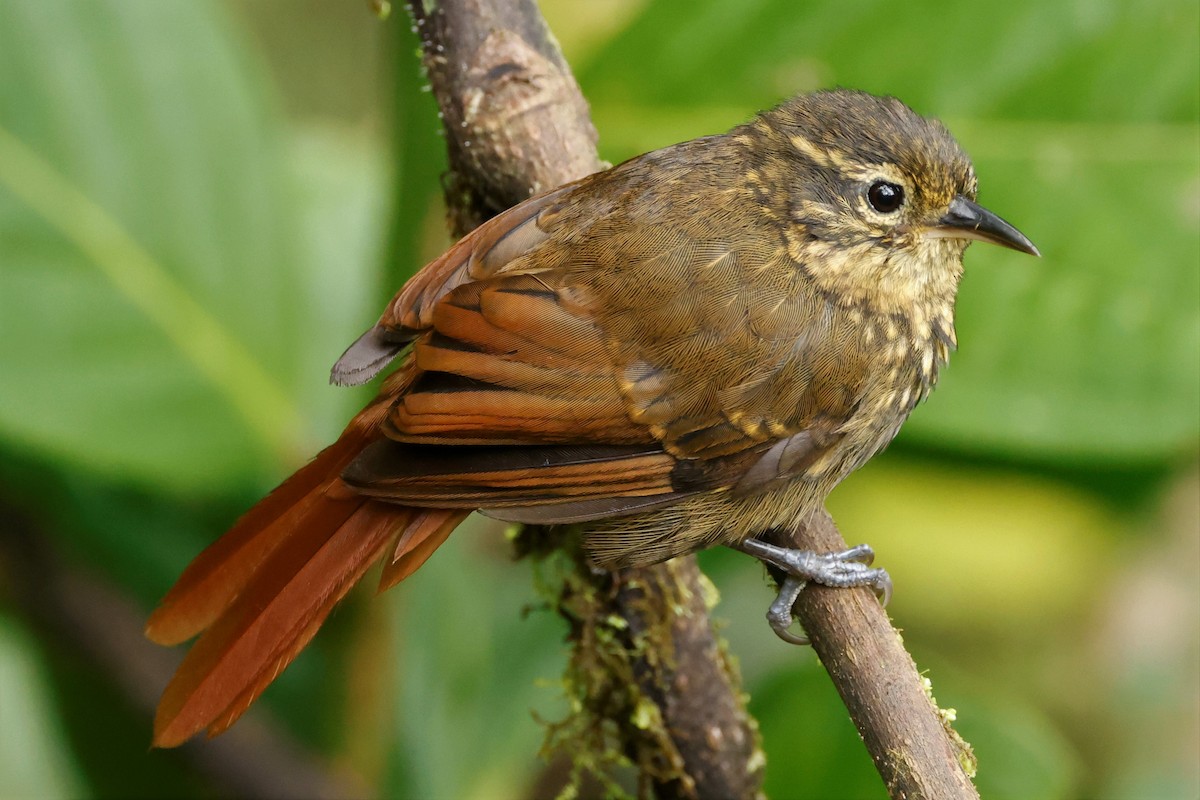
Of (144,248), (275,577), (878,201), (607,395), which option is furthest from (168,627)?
(878,201)

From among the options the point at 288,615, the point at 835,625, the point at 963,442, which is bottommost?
the point at 963,442

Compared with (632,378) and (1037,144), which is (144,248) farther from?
(1037,144)

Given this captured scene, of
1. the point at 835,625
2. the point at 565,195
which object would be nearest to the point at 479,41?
the point at 565,195

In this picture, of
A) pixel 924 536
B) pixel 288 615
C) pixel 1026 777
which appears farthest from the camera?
pixel 924 536

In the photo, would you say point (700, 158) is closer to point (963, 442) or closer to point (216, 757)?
point (963, 442)

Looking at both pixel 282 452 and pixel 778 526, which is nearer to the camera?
pixel 778 526

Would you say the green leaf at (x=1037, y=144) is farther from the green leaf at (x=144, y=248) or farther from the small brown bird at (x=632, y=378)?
the green leaf at (x=144, y=248)

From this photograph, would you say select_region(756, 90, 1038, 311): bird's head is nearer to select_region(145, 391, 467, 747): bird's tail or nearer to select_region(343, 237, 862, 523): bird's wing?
select_region(343, 237, 862, 523): bird's wing
